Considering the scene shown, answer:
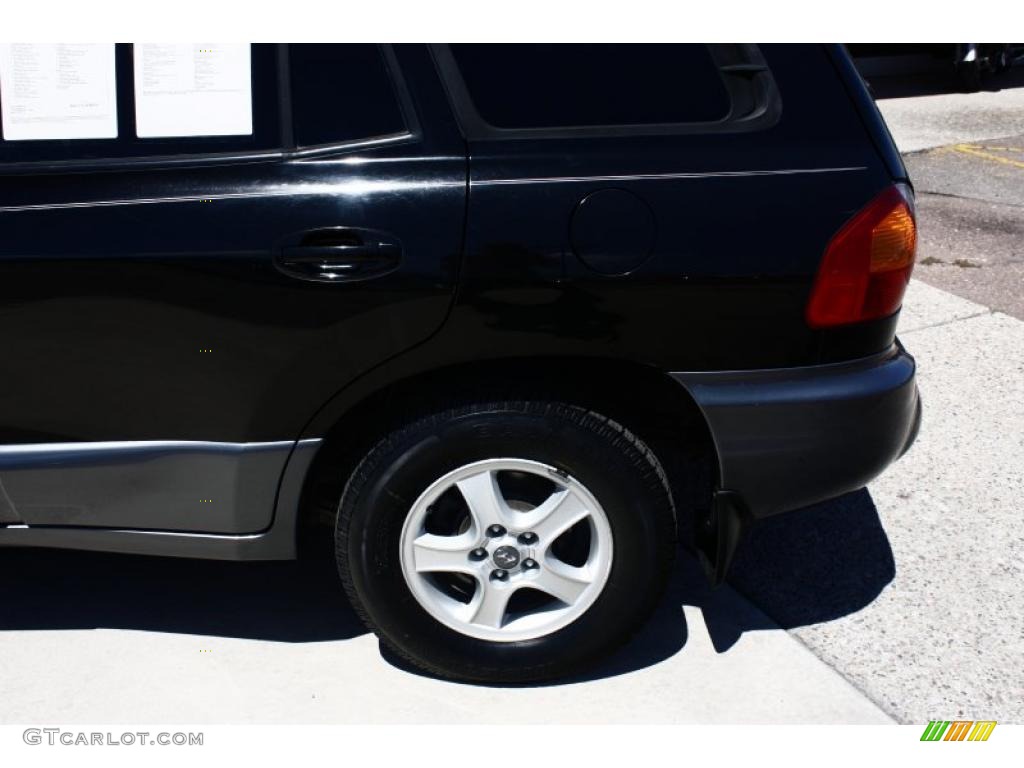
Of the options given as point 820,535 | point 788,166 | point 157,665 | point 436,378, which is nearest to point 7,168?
point 436,378

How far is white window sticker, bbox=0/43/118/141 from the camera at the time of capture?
282 cm

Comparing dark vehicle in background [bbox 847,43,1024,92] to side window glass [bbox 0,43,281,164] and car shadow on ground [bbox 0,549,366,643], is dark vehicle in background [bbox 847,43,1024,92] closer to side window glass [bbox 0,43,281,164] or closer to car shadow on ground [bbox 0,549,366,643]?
car shadow on ground [bbox 0,549,366,643]

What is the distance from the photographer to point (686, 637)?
3.34m

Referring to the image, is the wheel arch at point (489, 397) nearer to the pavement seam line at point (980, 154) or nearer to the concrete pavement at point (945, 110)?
the pavement seam line at point (980, 154)

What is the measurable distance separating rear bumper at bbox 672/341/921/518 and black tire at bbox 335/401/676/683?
0.63 ft

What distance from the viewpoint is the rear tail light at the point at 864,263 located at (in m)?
2.82

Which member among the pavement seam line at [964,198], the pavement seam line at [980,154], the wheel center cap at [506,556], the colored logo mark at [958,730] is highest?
the wheel center cap at [506,556]

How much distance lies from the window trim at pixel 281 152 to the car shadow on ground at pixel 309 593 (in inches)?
50.4

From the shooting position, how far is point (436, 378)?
2910 millimetres

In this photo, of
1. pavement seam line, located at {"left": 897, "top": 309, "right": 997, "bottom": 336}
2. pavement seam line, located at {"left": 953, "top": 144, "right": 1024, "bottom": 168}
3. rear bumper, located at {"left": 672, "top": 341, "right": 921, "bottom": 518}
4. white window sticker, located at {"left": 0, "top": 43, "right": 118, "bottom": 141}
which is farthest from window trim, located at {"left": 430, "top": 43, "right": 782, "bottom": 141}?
pavement seam line, located at {"left": 953, "top": 144, "right": 1024, "bottom": 168}

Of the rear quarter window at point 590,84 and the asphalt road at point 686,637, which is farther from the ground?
the rear quarter window at point 590,84

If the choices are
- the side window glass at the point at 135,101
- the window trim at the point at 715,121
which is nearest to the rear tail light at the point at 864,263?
the window trim at the point at 715,121

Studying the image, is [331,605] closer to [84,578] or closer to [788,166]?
[84,578]

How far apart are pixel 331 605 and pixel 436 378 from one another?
3.04 feet
